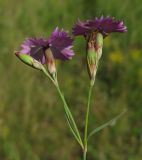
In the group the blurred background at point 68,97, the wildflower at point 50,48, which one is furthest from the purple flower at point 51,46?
the blurred background at point 68,97

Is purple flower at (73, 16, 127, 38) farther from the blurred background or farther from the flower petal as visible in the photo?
the blurred background

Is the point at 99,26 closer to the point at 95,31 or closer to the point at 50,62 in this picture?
the point at 95,31

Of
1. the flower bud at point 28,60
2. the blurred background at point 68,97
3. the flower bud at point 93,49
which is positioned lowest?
the blurred background at point 68,97

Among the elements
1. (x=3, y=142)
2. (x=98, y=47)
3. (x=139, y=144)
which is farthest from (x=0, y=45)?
(x=98, y=47)

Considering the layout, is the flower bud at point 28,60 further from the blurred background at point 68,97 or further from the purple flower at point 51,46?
the blurred background at point 68,97

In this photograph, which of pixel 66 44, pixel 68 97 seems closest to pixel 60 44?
pixel 66 44

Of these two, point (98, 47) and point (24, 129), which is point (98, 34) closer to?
point (98, 47)

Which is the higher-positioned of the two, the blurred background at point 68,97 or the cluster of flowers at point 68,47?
Answer: the cluster of flowers at point 68,47

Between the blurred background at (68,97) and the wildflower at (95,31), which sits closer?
the wildflower at (95,31)
